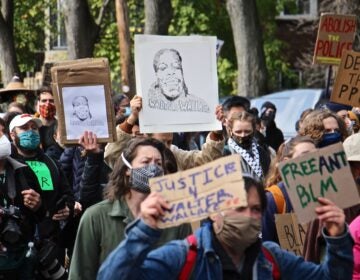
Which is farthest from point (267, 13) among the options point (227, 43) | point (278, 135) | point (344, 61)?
point (344, 61)

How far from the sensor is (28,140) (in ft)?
28.2

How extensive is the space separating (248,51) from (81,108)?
49.3 ft

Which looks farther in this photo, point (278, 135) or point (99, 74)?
point (278, 135)

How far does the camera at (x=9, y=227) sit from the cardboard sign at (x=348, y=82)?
114 inches

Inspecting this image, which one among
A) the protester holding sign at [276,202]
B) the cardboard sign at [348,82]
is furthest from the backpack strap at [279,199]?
the cardboard sign at [348,82]

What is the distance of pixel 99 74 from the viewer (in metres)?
7.75

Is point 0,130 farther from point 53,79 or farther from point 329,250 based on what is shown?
point 329,250

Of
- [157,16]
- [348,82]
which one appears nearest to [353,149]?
[348,82]

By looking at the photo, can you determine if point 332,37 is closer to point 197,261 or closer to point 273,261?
point 273,261

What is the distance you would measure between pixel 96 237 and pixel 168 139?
2.71 m

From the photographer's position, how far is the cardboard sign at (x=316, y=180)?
4504 mm

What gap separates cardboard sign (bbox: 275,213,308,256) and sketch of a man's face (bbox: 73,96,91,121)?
2.14 m

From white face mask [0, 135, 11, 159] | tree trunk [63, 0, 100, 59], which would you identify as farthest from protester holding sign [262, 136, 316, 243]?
tree trunk [63, 0, 100, 59]

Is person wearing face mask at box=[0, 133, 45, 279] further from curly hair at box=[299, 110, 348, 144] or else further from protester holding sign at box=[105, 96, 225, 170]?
curly hair at box=[299, 110, 348, 144]
